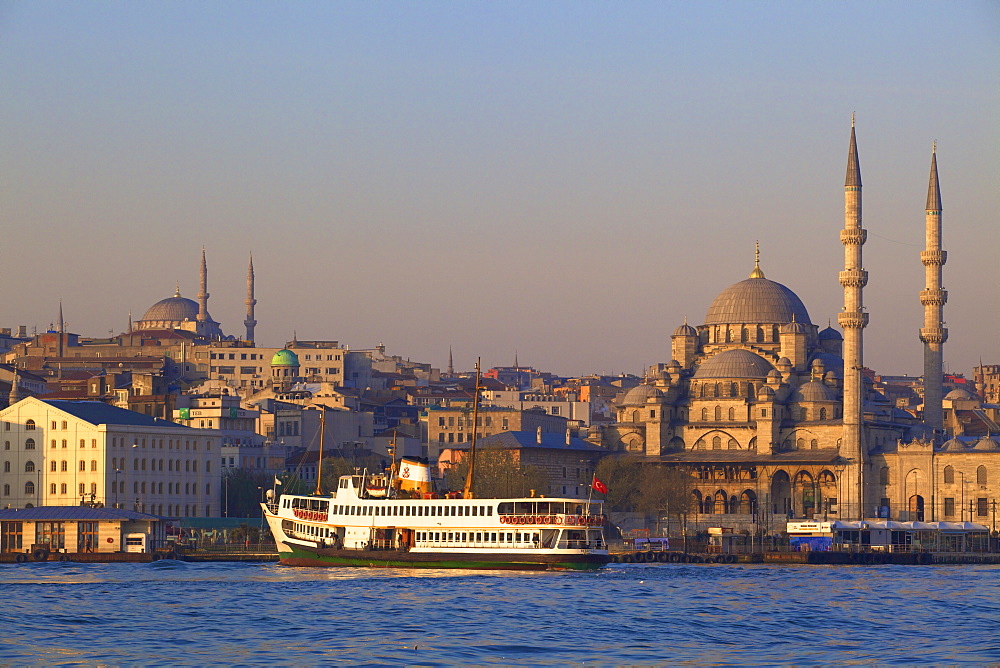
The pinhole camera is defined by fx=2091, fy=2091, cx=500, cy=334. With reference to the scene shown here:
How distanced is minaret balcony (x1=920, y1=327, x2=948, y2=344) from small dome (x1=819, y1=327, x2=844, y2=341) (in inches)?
458

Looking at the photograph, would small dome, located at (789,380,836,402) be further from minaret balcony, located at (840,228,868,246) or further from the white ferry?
the white ferry

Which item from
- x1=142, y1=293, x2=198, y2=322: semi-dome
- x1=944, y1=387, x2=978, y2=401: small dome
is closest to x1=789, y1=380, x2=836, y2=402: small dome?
x1=944, y1=387, x2=978, y2=401: small dome

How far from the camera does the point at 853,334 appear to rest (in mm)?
99750

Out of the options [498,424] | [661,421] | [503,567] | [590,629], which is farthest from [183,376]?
Result: [590,629]

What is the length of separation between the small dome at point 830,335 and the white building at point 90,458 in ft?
138

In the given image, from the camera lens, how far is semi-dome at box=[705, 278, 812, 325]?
11325 cm

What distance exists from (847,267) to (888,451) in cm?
946

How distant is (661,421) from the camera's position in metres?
109

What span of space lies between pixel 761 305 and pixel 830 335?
547 cm

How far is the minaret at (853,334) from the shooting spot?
326 feet

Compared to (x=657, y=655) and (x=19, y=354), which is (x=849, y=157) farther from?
(x=19, y=354)

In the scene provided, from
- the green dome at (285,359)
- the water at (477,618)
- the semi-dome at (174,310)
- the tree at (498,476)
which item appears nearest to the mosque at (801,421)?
the tree at (498,476)

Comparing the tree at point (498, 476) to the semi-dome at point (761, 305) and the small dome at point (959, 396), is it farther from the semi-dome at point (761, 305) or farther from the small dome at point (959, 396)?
the small dome at point (959, 396)

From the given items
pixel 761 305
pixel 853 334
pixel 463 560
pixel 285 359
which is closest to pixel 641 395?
pixel 761 305
